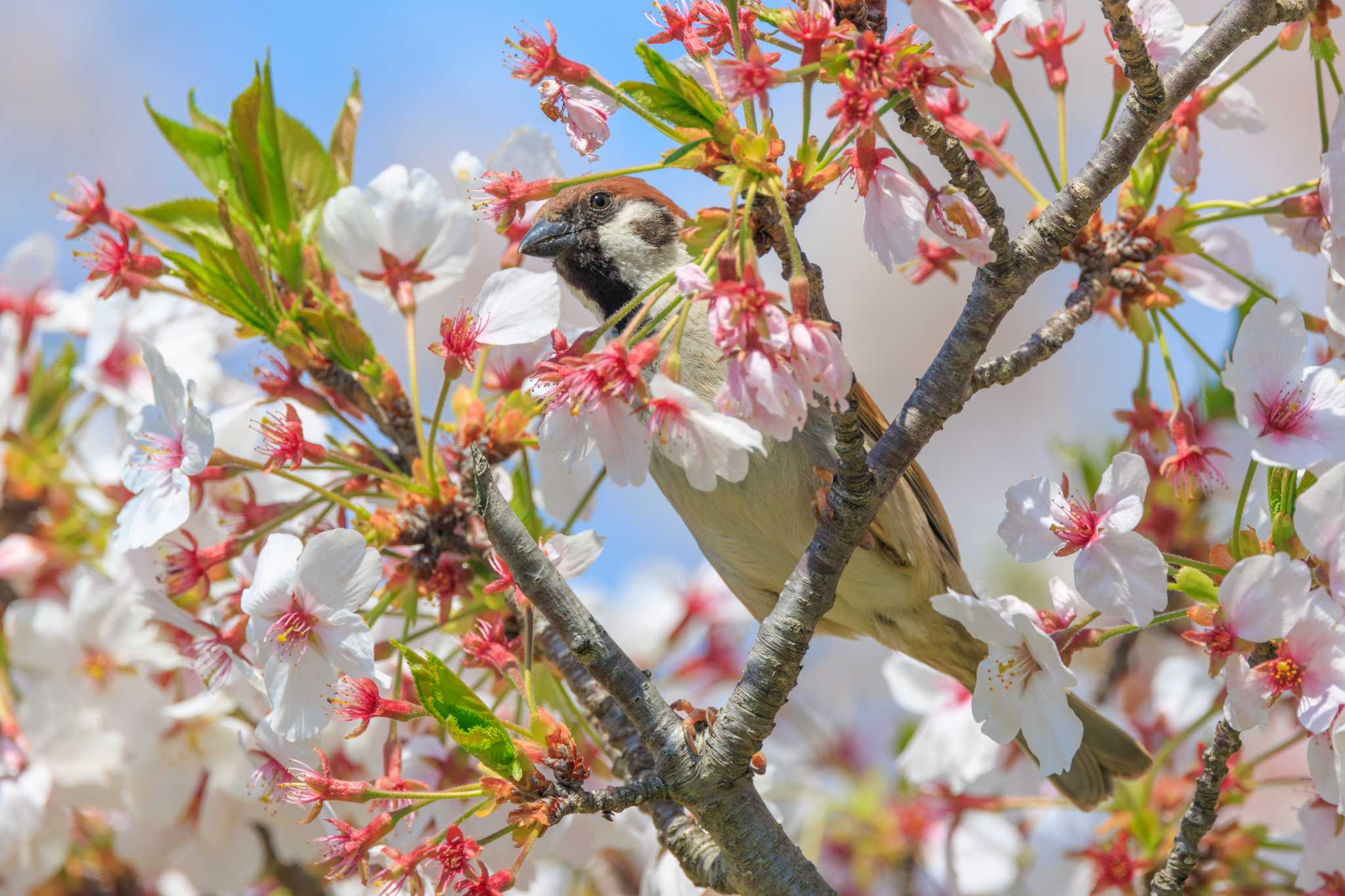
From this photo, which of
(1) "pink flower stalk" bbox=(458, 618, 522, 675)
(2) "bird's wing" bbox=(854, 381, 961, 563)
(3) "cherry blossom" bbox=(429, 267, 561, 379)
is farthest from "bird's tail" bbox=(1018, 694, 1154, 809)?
(3) "cherry blossom" bbox=(429, 267, 561, 379)

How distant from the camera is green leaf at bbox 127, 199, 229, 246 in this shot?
281cm

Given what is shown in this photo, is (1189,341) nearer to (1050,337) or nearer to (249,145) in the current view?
(1050,337)

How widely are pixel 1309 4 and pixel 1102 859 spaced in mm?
1785

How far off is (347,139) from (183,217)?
404 mm

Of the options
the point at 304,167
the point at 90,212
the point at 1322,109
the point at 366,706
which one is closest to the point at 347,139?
the point at 304,167

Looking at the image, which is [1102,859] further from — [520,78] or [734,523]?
[520,78]

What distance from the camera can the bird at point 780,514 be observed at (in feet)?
9.36

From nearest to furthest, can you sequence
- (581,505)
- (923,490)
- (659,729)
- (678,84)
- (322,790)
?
(678,84)
(322,790)
(659,729)
(581,505)
(923,490)

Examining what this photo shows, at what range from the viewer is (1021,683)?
2.02 metres

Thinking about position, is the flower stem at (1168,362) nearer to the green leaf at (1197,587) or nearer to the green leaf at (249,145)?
the green leaf at (1197,587)

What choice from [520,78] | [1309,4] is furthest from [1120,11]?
[520,78]

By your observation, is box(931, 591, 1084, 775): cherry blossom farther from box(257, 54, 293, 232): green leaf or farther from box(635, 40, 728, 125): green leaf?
box(257, 54, 293, 232): green leaf

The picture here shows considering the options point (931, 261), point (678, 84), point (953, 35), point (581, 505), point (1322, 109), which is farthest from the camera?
A: point (581, 505)

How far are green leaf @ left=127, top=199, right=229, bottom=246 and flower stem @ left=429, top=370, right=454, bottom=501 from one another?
650mm
